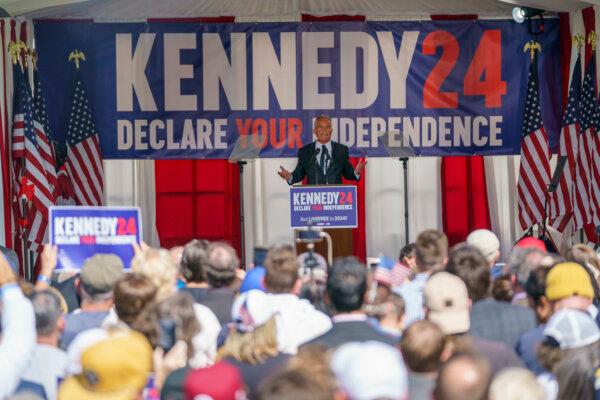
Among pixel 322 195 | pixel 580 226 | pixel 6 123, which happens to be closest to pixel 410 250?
pixel 322 195

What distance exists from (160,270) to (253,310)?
2.63 ft

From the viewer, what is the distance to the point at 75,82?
13.2m

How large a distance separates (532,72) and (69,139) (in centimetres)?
527

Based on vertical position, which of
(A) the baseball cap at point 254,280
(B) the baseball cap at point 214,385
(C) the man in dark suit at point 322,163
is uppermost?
(C) the man in dark suit at point 322,163

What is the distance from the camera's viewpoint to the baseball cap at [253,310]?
513 centimetres

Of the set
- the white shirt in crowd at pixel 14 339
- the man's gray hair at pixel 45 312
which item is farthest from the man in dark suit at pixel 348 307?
the white shirt in crowd at pixel 14 339

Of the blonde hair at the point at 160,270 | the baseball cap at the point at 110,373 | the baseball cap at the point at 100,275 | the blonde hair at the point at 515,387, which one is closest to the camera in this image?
the blonde hair at the point at 515,387

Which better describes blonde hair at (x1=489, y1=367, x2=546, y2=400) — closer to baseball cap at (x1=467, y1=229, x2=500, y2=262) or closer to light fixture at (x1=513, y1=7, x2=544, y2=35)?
baseball cap at (x1=467, y1=229, x2=500, y2=262)

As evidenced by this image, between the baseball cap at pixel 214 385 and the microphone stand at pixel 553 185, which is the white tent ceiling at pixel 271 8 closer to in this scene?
the microphone stand at pixel 553 185

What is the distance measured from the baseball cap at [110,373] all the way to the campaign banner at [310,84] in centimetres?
931

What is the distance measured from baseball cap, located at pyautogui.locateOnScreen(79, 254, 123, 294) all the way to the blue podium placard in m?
4.66

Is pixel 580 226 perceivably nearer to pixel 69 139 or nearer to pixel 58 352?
pixel 69 139

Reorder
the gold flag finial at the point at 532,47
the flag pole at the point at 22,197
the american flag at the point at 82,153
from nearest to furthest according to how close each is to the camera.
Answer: the flag pole at the point at 22,197
the american flag at the point at 82,153
the gold flag finial at the point at 532,47

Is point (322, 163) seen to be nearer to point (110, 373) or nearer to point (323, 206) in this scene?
point (323, 206)
